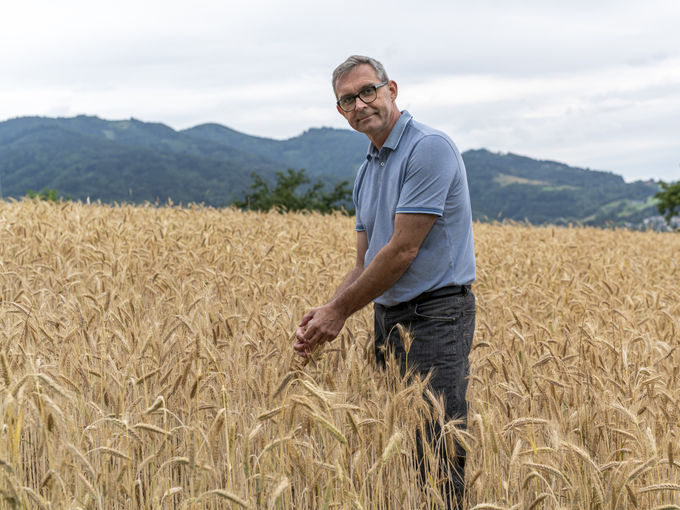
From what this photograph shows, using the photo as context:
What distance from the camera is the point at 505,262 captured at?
7914mm

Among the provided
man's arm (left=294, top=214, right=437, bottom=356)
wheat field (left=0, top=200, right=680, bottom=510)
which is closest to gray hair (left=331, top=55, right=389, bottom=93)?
man's arm (left=294, top=214, right=437, bottom=356)

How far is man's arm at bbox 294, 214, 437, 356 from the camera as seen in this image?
281 cm

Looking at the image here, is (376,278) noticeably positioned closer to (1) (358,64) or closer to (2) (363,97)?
(2) (363,97)

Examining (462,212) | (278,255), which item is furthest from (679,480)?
(278,255)

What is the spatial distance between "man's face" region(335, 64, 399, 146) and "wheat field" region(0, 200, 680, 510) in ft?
3.89

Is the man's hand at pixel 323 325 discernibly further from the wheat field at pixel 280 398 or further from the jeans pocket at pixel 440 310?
the jeans pocket at pixel 440 310

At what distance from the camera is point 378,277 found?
2.85 meters

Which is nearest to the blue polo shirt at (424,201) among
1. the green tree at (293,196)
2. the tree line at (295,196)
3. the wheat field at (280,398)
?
the wheat field at (280,398)

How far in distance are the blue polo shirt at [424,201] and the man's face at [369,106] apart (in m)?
0.07

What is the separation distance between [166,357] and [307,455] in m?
1.29

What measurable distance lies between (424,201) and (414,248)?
224 mm

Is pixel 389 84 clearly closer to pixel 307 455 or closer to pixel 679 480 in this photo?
pixel 307 455

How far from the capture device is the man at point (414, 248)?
283 cm

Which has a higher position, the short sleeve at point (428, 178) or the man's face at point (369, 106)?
the man's face at point (369, 106)
